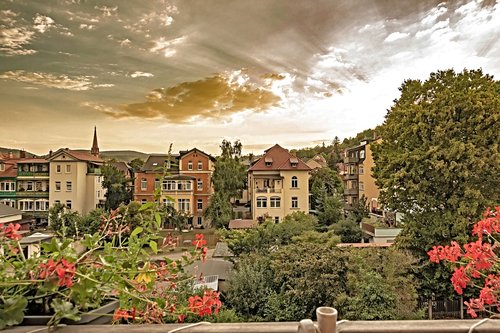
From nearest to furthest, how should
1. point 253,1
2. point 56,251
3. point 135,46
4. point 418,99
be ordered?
point 56,251
point 253,1
point 135,46
point 418,99

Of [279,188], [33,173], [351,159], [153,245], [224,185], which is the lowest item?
[153,245]

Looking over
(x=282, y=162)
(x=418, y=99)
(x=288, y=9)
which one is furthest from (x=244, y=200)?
(x=288, y=9)

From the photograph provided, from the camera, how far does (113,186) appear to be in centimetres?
1268

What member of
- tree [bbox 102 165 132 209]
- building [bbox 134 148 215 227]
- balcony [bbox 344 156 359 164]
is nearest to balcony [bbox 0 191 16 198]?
tree [bbox 102 165 132 209]

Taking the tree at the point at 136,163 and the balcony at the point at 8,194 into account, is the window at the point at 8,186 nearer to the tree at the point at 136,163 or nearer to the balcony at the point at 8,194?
the balcony at the point at 8,194

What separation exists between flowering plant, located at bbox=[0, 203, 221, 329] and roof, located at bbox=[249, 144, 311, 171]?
40.3ft

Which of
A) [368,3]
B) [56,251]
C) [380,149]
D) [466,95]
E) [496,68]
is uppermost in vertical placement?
[368,3]

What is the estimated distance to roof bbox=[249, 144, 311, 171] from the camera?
13.1m

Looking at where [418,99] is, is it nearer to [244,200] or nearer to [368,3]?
[368,3]

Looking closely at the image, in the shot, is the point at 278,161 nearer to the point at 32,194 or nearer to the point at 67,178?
the point at 67,178

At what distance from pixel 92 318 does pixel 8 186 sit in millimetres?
14718

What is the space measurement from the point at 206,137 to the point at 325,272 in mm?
8123

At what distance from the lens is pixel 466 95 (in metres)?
5.84

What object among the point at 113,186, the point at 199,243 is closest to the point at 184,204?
the point at 113,186
